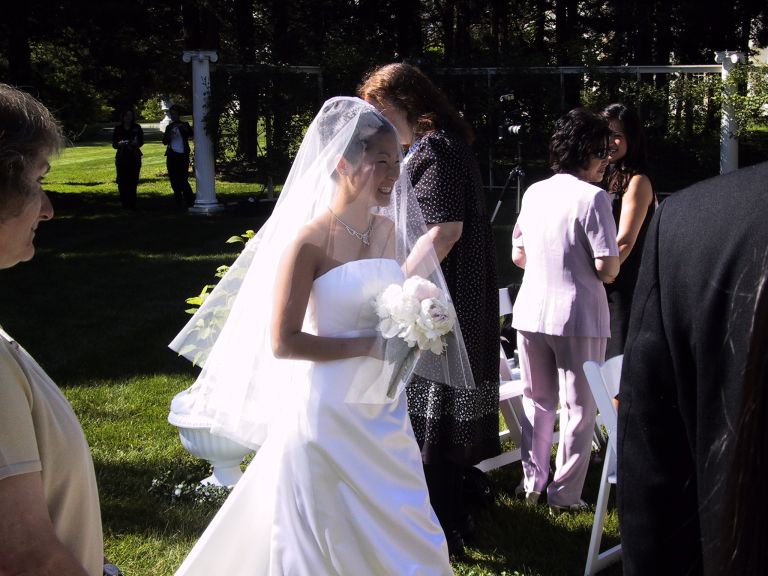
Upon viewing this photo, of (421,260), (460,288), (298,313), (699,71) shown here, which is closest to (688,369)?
(298,313)

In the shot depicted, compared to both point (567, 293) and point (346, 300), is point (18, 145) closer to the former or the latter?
point (346, 300)

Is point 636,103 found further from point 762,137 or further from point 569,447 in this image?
point 569,447

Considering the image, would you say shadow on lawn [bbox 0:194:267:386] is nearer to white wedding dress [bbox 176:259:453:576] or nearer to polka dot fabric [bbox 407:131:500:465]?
polka dot fabric [bbox 407:131:500:465]

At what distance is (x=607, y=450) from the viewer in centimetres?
407

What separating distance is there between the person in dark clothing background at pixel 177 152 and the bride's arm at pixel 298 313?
573 inches

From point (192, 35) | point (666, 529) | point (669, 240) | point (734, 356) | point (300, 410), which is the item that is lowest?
point (300, 410)

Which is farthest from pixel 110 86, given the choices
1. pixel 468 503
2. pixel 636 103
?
pixel 468 503

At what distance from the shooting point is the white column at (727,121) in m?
15.3

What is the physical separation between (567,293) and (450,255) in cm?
78

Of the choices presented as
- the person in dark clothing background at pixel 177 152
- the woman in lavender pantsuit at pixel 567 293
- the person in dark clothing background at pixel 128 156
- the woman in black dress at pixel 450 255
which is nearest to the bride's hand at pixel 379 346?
the woman in black dress at pixel 450 255

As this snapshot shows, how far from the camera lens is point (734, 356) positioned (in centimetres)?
102

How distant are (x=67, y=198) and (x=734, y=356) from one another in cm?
2045

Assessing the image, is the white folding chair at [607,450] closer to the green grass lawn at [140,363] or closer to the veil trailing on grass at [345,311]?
the green grass lawn at [140,363]

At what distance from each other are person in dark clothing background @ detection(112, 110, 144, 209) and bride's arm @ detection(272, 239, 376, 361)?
1472 centimetres
